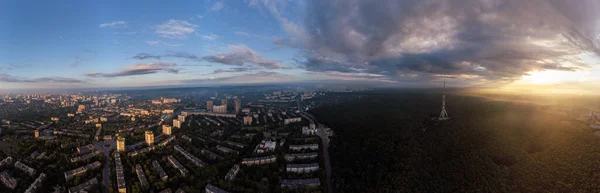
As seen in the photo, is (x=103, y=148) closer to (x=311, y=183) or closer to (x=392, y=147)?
(x=311, y=183)

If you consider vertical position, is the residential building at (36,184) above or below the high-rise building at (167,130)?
below

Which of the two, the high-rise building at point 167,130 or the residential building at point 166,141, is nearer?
the residential building at point 166,141

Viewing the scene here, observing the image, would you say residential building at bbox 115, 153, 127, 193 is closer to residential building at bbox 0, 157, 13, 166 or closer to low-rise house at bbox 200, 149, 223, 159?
low-rise house at bbox 200, 149, 223, 159

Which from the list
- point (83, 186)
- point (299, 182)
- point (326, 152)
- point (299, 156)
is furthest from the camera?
point (326, 152)

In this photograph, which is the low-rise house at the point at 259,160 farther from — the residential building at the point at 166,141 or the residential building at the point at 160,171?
the residential building at the point at 166,141

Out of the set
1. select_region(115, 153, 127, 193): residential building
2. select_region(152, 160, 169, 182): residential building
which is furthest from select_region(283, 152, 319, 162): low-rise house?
select_region(115, 153, 127, 193): residential building

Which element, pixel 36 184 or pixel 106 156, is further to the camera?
pixel 106 156

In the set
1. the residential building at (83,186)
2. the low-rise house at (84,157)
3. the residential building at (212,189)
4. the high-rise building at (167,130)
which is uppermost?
the high-rise building at (167,130)

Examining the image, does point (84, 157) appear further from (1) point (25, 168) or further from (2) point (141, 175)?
(2) point (141, 175)

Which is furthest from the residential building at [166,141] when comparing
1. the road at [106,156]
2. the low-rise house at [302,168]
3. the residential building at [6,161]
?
the low-rise house at [302,168]

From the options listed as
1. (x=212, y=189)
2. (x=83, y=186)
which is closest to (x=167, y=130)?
(x=83, y=186)
